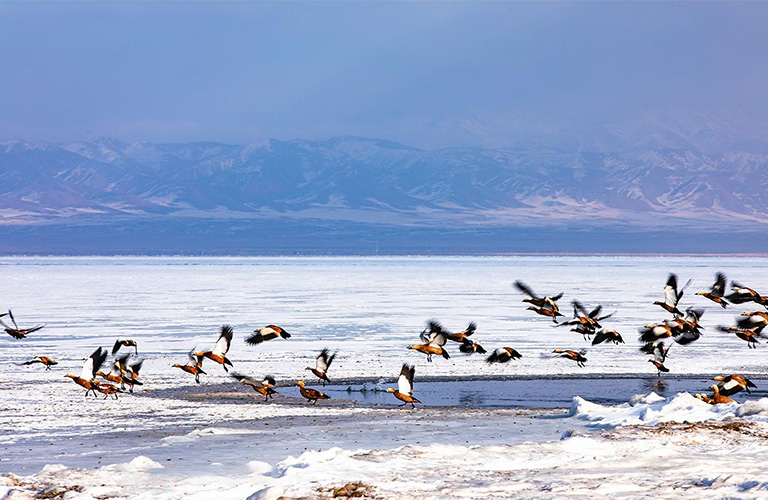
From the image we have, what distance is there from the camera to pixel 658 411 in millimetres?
18672

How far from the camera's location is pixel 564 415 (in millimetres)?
20047

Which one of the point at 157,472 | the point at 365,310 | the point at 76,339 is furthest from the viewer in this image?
the point at 365,310

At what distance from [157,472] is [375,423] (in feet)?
19.6

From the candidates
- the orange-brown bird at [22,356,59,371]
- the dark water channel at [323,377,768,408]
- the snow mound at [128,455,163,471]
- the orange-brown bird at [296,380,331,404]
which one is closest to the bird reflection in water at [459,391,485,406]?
the dark water channel at [323,377,768,408]

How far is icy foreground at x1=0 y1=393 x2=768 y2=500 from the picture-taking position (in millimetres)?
12469

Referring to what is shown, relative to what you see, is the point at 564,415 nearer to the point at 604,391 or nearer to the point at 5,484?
the point at 604,391

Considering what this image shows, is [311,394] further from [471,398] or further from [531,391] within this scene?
[531,391]

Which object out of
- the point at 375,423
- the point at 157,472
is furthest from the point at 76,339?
the point at 157,472

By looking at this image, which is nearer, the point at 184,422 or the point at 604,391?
the point at 184,422

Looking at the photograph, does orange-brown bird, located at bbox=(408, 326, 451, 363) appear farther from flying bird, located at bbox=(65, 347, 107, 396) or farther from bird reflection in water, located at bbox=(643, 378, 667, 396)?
flying bird, located at bbox=(65, 347, 107, 396)

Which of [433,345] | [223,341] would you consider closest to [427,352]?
[433,345]

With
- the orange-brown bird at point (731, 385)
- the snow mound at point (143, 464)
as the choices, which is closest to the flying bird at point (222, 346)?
the snow mound at point (143, 464)

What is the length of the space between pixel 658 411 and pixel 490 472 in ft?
19.7

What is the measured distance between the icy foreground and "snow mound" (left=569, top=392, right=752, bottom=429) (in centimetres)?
71
